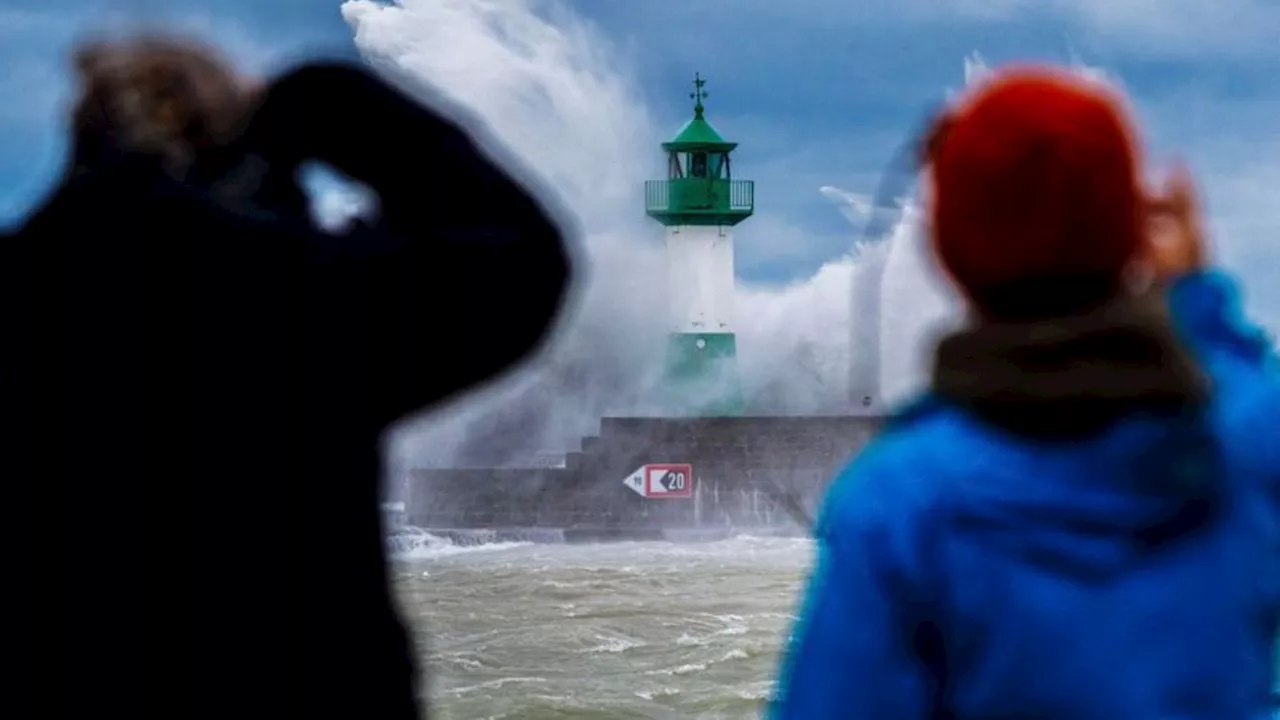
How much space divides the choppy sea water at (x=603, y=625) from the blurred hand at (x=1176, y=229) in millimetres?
13591

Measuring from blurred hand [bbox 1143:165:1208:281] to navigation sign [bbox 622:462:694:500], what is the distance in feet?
140

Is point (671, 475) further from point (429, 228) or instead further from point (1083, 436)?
point (1083, 436)

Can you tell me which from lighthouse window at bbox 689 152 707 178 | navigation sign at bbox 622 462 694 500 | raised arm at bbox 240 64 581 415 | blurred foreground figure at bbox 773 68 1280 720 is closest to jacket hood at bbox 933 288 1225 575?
blurred foreground figure at bbox 773 68 1280 720

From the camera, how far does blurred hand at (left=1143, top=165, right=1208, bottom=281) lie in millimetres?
1945

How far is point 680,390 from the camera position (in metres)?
48.0

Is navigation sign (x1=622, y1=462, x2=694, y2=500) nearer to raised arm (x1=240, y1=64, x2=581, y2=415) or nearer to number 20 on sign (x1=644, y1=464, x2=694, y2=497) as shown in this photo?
number 20 on sign (x1=644, y1=464, x2=694, y2=497)

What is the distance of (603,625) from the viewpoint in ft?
97.4

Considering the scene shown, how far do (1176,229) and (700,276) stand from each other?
44.6 meters

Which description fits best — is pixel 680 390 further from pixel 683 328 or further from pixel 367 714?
pixel 367 714

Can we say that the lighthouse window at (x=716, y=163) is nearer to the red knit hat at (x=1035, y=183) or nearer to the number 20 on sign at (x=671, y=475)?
the number 20 on sign at (x=671, y=475)

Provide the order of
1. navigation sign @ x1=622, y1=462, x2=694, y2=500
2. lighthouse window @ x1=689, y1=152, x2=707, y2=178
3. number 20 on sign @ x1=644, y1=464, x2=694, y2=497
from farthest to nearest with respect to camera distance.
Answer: lighthouse window @ x1=689, y1=152, x2=707, y2=178 < number 20 on sign @ x1=644, y1=464, x2=694, y2=497 < navigation sign @ x1=622, y1=462, x2=694, y2=500

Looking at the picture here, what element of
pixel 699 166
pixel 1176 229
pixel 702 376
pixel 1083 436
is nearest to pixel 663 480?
pixel 702 376

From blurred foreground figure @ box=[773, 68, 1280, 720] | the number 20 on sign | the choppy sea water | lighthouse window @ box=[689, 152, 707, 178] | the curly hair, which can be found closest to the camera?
blurred foreground figure @ box=[773, 68, 1280, 720]

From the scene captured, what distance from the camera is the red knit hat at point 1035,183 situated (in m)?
1.70
